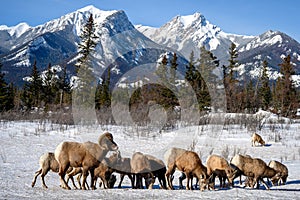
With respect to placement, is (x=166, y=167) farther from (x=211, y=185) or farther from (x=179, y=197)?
(x=179, y=197)

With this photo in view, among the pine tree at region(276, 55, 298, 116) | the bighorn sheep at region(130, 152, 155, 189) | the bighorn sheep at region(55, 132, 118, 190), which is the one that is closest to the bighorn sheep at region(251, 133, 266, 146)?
the bighorn sheep at region(130, 152, 155, 189)

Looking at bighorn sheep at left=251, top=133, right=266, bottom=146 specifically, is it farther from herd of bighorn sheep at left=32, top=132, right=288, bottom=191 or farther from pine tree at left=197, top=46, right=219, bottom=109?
pine tree at left=197, top=46, right=219, bottom=109

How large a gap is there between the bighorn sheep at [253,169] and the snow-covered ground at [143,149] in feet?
1.37

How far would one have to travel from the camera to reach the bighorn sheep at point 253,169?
8.72 metres

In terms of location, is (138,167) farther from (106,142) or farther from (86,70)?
(86,70)

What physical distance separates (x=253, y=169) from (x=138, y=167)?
281 cm

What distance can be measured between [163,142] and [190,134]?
8.58 ft

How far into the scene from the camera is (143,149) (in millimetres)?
14375

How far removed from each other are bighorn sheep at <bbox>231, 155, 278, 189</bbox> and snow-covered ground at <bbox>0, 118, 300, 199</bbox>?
0.42m

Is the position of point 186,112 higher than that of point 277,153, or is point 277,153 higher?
point 186,112

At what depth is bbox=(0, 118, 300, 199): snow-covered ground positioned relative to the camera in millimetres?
6734

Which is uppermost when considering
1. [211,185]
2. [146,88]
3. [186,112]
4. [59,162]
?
[146,88]

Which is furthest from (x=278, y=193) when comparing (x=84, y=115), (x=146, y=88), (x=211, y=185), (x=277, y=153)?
(x=146, y=88)

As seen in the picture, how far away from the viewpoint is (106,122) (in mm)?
21031
